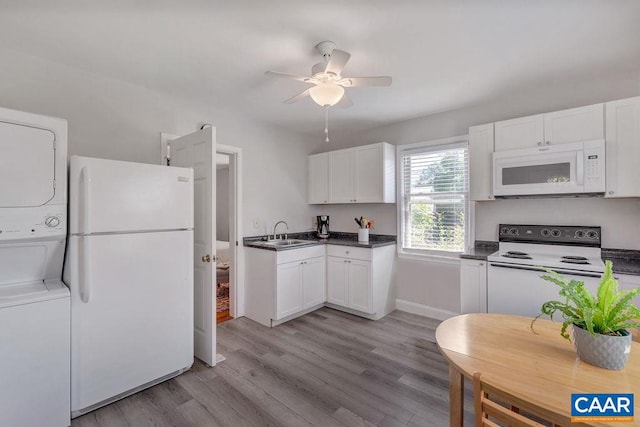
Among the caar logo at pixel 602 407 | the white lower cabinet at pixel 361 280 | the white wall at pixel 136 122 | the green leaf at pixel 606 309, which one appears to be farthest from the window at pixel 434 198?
the caar logo at pixel 602 407

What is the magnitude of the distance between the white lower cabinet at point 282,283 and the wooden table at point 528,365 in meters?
2.12

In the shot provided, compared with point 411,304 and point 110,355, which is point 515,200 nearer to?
point 411,304

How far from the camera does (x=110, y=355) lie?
2014 mm

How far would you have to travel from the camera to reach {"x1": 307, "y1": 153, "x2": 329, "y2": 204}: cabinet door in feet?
14.3

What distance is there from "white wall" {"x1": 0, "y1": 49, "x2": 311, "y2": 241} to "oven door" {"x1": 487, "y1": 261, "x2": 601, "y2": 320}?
8.71 ft

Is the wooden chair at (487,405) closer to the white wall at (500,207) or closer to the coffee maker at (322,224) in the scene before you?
the white wall at (500,207)

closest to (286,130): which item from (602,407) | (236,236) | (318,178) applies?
(318,178)

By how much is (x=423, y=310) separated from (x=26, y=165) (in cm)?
389

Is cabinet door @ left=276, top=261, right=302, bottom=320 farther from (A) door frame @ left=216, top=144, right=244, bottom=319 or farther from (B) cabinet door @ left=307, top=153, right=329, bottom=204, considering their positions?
(B) cabinet door @ left=307, top=153, right=329, bottom=204

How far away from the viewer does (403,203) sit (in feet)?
12.7

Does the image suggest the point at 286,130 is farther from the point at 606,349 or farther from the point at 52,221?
the point at 606,349

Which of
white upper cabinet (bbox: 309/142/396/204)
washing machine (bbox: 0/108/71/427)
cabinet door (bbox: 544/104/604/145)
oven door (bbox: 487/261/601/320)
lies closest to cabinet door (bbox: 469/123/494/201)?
cabinet door (bbox: 544/104/604/145)

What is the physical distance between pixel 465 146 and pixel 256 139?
255 centimetres

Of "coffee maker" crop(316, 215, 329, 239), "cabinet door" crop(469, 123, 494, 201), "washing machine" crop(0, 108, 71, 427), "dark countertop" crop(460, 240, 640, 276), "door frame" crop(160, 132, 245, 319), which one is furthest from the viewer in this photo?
"coffee maker" crop(316, 215, 329, 239)
